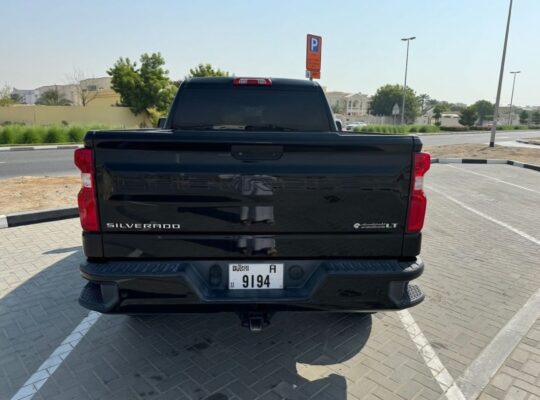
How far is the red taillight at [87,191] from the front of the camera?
2.21 meters

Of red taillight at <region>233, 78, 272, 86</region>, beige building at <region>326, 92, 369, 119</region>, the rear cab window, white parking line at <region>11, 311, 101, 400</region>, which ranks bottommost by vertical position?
white parking line at <region>11, 311, 101, 400</region>

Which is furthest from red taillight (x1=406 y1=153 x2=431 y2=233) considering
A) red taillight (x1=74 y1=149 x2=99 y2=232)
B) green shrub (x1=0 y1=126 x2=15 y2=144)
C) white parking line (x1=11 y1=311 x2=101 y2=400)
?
green shrub (x1=0 y1=126 x2=15 y2=144)

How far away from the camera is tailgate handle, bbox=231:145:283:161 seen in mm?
→ 2238

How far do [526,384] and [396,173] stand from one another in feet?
6.02

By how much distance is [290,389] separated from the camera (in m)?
2.54

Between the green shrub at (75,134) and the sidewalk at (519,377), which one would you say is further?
the green shrub at (75,134)

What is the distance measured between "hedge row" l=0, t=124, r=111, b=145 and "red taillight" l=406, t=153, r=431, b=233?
79.6 feet

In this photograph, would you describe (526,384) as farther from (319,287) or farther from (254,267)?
(254,267)

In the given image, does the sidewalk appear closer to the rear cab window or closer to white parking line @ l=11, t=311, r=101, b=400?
the rear cab window

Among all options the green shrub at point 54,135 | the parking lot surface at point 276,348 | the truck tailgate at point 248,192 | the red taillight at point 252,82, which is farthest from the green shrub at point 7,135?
the truck tailgate at point 248,192

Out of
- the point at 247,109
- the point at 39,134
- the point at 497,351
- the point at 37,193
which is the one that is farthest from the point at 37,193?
the point at 39,134

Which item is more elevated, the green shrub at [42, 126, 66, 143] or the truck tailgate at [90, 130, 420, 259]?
the truck tailgate at [90, 130, 420, 259]

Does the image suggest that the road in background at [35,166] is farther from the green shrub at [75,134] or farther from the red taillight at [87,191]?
the red taillight at [87,191]

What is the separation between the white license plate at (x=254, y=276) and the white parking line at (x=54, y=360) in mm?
1530
